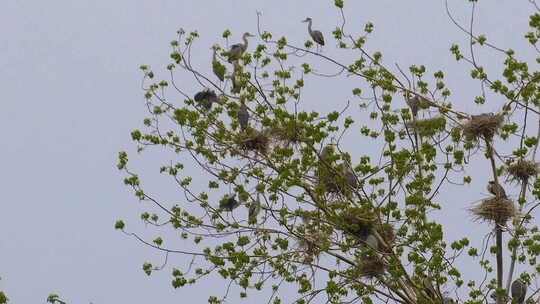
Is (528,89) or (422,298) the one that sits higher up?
(528,89)

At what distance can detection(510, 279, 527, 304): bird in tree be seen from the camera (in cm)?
1650

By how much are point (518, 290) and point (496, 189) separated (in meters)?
1.20

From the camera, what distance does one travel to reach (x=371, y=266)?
15.8 metres

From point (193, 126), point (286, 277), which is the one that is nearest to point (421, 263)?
point (286, 277)

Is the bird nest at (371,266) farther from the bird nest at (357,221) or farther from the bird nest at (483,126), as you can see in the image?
the bird nest at (483,126)

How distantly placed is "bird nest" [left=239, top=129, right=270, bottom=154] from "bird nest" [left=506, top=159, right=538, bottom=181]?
288 cm

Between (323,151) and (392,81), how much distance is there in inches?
52.8

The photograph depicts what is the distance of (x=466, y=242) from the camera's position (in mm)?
15242

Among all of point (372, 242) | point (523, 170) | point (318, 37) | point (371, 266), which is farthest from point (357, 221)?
point (318, 37)

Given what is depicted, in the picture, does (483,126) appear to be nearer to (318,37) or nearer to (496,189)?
(496,189)

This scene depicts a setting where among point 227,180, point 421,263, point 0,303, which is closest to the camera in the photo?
point 0,303

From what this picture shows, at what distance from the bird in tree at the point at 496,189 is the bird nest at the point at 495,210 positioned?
0.71 ft

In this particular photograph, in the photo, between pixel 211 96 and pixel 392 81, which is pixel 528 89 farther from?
pixel 211 96

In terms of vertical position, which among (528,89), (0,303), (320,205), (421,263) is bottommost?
(0,303)
